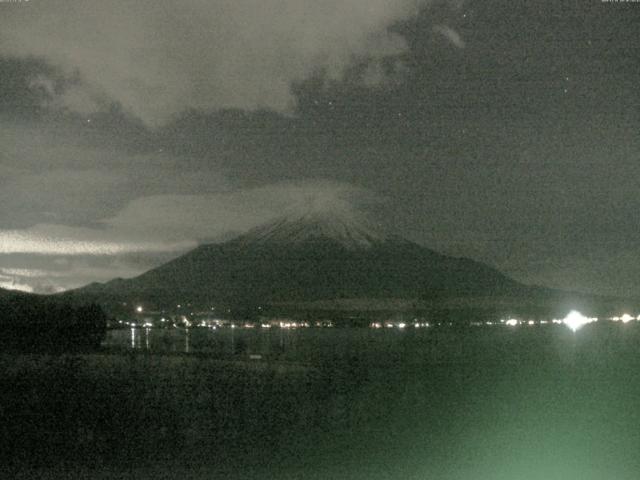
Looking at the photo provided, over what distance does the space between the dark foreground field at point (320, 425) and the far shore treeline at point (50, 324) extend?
31216 millimetres

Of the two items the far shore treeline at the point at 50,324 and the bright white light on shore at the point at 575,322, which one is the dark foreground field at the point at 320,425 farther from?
the bright white light on shore at the point at 575,322

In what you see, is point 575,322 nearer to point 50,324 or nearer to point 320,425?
point 50,324

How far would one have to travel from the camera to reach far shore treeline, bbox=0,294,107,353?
2178 inches

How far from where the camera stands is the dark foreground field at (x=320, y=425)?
1192 centimetres

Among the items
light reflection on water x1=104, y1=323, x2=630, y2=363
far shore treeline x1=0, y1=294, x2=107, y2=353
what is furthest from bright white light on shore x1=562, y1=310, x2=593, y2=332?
far shore treeline x1=0, y1=294, x2=107, y2=353

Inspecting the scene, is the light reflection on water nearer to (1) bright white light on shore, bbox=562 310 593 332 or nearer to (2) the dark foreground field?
(2) the dark foreground field

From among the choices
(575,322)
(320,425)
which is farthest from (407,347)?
(575,322)

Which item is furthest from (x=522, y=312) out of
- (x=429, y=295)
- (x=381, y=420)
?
(x=381, y=420)

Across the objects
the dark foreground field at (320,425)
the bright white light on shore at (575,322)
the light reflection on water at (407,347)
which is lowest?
the dark foreground field at (320,425)

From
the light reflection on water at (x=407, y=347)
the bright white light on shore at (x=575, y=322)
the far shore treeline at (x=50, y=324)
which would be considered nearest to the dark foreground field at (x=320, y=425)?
the light reflection on water at (x=407, y=347)

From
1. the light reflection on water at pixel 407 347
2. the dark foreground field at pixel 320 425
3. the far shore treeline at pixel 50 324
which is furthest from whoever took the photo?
the far shore treeline at pixel 50 324

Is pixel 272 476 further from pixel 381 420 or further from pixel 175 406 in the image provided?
pixel 175 406

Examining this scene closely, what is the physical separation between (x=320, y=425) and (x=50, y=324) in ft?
161

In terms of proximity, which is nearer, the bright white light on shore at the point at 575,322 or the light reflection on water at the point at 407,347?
the light reflection on water at the point at 407,347
